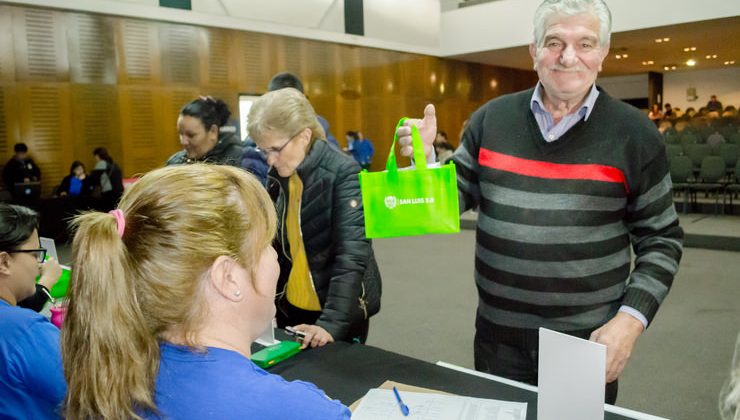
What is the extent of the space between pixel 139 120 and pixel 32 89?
1.52 meters

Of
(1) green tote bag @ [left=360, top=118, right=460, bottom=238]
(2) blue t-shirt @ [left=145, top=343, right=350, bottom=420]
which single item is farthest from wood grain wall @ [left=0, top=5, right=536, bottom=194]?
(2) blue t-shirt @ [left=145, top=343, right=350, bottom=420]

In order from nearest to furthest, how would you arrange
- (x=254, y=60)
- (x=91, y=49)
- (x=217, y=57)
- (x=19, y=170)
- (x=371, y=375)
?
(x=371, y=375)
(x=19, y=170)
(x=91, y=49)
(x=217, y=57)
(x=254, y=60)

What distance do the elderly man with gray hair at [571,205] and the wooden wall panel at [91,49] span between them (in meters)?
8.41

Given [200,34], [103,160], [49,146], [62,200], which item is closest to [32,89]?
[49,146]

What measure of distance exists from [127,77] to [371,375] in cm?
862

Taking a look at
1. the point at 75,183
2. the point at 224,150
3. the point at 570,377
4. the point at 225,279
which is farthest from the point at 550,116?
the point at 75,183

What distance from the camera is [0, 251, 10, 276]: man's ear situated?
178 centimetres

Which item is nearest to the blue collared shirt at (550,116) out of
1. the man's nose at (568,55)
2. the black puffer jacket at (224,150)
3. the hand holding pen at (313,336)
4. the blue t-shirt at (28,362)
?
the man's nose at (568,55)

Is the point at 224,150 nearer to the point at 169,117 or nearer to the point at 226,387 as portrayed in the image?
the point at 226,387

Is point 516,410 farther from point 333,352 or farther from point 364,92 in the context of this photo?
point 364,92

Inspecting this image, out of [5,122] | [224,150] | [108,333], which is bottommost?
[108,333]

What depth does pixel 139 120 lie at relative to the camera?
9.05 meters

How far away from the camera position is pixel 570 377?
1.02 metres

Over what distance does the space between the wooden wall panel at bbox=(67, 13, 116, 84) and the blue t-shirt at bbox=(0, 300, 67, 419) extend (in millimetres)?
8055
